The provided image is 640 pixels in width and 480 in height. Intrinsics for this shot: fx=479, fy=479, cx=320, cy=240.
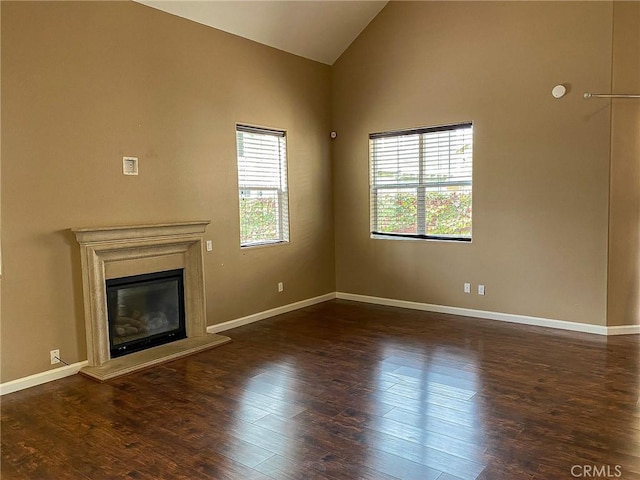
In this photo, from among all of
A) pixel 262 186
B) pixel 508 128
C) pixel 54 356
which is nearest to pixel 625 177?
pixel 508 128

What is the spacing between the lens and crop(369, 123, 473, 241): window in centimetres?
539

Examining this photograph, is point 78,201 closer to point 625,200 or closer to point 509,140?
point 509,140

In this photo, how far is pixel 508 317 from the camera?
17.0ft

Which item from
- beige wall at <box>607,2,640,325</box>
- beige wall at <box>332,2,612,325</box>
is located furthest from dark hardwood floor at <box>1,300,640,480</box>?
beige wall at <box>332,2,612,325</box>

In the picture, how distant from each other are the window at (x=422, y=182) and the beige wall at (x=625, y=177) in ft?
4.54

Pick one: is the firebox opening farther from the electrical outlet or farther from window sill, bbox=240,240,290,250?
window sill, bbox=240,240,290,250

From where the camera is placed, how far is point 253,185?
17.9ft

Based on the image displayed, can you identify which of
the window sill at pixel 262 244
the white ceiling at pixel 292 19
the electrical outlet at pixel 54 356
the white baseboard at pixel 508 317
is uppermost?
the white ceiling at pixel 292 19

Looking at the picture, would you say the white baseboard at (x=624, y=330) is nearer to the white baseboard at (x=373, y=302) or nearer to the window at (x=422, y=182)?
the white baseboard at (x=373, y=302)

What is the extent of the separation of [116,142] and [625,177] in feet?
15.3

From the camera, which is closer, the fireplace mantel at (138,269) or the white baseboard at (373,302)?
the white baseboard at (373,302)

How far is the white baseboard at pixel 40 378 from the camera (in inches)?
139

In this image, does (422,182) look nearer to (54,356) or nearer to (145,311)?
(145,311)

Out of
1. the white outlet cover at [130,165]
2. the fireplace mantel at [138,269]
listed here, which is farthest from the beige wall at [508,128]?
the white outlet cover at [130,165]
